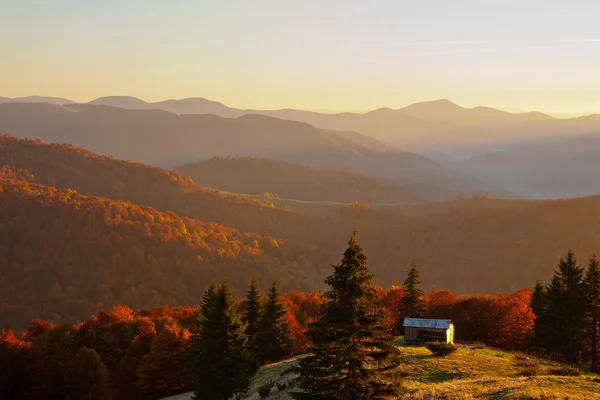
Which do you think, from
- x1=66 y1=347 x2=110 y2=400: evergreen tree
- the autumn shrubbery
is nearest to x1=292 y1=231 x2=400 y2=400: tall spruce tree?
the autumn shrubbery

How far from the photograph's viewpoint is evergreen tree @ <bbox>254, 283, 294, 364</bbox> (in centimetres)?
6212

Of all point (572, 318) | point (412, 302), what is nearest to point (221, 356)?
point (412, 302)

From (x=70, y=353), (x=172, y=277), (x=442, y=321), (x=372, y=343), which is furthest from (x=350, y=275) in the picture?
(x=172, y=277)

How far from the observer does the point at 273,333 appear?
205ft

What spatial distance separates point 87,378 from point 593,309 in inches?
2235

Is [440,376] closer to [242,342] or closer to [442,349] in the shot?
[442,349]

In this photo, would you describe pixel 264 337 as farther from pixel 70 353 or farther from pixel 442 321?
pixel 70 353

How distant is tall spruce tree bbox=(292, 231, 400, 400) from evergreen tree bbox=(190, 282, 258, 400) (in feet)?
58.2

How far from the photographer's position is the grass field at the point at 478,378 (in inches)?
1190

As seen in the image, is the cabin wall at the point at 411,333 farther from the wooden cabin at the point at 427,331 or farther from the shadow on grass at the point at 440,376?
the shadow on grass at the point at 440,376

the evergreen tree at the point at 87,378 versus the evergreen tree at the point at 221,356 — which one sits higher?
the evergreen tree at the point at 221,356

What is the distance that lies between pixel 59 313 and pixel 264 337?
13162cm

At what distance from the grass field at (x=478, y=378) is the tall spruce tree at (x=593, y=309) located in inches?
367

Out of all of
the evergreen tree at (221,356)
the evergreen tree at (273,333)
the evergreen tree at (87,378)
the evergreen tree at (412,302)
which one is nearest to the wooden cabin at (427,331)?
the evergreen tree at (273,333)
